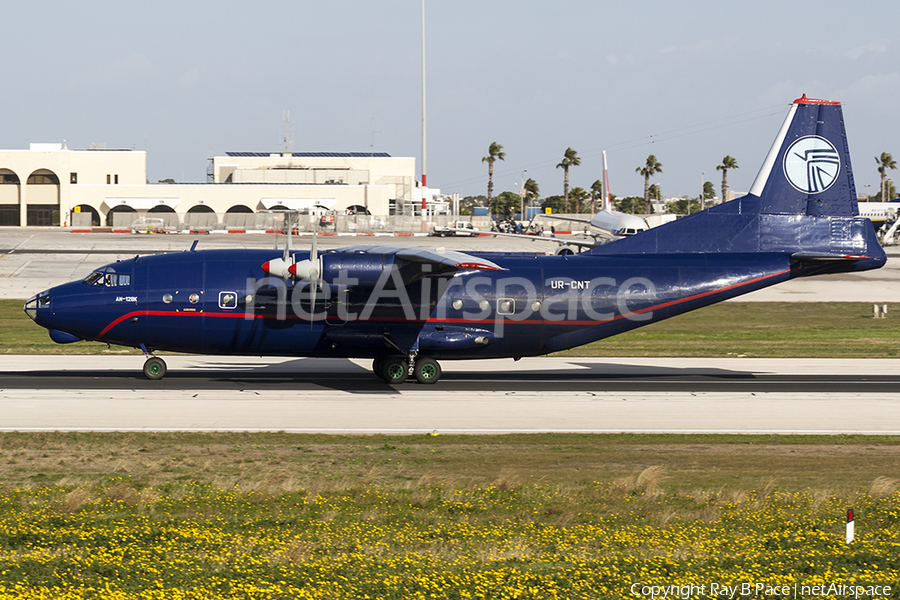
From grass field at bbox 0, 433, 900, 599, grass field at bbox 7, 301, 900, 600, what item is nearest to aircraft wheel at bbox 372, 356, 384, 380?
grass field at bbox 0, 433, 900, 599

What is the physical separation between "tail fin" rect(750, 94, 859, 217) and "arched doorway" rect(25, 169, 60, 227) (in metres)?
121

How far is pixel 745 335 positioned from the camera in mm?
45469

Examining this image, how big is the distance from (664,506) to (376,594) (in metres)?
6.72

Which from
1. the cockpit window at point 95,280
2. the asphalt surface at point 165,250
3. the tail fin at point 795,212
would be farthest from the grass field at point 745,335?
the cockpit window at point 95,280

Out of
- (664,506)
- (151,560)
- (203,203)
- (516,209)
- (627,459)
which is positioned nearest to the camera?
(151,560)

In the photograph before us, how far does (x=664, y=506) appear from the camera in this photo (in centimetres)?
1490

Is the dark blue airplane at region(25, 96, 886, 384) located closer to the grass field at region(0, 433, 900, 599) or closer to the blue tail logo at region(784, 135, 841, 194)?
the blue tail logo at region(784, 135, 841, 194)

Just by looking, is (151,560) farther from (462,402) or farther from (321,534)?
(462,402)

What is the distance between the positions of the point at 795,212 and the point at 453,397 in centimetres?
1311

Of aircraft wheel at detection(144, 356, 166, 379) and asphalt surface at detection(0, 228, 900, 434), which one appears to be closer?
asphalt surface at detection(0, 228, 900, 434)

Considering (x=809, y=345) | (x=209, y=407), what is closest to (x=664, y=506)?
(x=209, y=407)

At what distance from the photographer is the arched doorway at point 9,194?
5069 inches

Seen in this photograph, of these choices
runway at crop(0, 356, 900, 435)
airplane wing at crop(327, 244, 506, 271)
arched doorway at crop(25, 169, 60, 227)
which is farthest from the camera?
arched doorway at crop(25, 169, 60, 227)

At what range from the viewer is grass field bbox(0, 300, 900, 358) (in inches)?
1503
